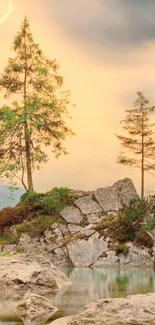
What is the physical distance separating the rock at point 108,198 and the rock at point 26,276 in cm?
1835

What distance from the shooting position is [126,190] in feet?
124

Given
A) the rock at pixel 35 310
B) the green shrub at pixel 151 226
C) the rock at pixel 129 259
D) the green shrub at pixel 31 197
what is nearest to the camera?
the rock at pixel 35 310

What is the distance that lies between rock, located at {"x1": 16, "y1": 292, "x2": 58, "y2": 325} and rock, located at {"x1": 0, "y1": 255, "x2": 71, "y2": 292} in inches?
171

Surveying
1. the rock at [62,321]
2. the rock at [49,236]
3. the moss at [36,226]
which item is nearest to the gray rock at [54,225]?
the moss at [36,226]

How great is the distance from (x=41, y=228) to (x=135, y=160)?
21390mm

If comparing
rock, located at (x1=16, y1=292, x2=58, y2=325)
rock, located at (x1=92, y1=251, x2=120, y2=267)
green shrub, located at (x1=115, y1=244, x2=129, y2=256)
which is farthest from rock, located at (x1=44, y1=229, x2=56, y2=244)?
rock, located at (x1=16, y1=292, x2=58, y2=325)

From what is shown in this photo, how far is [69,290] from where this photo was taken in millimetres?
15969

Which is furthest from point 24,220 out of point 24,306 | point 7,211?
point 24,306

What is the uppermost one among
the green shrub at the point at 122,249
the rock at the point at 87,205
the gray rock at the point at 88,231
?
the rock at the point at 87,205

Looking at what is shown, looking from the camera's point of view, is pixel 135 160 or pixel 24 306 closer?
pixel 24 306

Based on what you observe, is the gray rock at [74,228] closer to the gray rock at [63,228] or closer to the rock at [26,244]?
the gray rock at [63,228]

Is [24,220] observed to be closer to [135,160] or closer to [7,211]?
[7,211]

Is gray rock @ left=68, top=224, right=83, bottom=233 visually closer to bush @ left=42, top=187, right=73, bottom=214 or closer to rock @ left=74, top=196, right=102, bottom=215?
rock @ left=74, top=196, right=102, bottom=215

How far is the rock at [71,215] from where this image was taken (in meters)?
35.3
